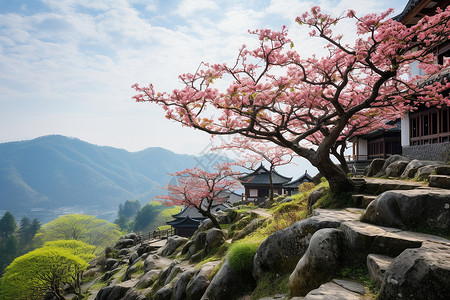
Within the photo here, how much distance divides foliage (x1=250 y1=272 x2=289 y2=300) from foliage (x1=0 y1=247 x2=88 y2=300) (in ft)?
68.7

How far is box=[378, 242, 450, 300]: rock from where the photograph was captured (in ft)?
9.99

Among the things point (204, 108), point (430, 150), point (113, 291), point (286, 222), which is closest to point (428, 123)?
point (430, 150)

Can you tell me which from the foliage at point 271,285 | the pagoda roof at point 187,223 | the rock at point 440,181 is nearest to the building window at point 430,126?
the rock at point 440,181

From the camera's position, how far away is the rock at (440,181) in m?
6.12

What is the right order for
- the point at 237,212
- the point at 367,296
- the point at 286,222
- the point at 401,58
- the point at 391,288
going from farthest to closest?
the point at 237,212
the point at 286,222
the point at 401,58
the point at 367,296
the point at 391,288

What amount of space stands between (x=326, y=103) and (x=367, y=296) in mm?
7840

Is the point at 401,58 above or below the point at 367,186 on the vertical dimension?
above

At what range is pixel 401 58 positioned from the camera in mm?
6758

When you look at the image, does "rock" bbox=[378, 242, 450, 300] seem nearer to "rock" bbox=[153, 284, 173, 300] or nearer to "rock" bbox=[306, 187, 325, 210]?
"rock" bbox=[306, 187, 325, 210]

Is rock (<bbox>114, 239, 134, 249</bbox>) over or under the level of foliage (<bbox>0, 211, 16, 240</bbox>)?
over

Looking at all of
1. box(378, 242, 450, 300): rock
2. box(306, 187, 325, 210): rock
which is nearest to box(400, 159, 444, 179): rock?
box(306, 187, 325, 210): rock

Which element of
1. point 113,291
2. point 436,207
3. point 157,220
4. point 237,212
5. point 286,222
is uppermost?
point 436,207

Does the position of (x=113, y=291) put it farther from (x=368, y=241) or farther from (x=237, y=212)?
(x=368, y=241)

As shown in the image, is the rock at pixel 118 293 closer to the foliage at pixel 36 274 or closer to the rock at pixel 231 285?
the rock at pixel 231 285
